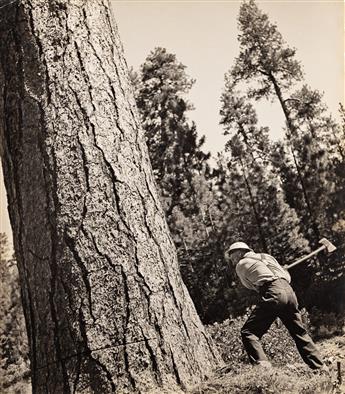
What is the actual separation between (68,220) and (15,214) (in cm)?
30

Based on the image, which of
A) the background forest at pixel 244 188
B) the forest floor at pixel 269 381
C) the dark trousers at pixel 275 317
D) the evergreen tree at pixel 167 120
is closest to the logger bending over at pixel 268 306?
the dark trousers at pixel 275 317

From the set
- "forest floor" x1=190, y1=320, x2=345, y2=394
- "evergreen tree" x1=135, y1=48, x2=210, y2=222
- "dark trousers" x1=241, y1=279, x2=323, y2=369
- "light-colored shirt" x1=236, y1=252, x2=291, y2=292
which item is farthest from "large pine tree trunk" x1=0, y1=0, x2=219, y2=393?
"evergreen tree" x1=135, y1=48, x2=210, y2=222

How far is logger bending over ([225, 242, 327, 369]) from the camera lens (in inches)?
101

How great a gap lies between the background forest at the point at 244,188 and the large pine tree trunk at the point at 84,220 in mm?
13665

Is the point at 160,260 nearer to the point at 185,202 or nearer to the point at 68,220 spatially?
the point at 68,220

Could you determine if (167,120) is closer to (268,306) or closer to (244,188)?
(244,188)

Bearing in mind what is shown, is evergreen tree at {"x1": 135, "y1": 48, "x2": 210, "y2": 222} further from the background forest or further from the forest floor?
the forest floor

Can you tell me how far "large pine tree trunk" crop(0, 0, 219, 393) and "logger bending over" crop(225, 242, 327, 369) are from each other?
0.78 metres

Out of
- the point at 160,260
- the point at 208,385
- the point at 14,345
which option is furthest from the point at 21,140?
the point at 14,345

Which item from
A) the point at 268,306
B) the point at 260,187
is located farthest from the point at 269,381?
the point at 260,187

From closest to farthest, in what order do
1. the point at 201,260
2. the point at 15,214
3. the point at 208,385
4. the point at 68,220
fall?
the point at 208,385 → the point at 68,220 → the point at 15,214 → the point at 201,260

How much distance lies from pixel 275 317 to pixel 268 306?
0.24 feet

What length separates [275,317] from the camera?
268 centimetres

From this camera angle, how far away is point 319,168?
2053 cm
